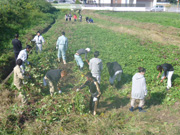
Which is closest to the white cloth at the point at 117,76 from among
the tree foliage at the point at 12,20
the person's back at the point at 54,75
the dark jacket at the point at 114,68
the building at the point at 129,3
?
the dark jacket at the point at 114,68

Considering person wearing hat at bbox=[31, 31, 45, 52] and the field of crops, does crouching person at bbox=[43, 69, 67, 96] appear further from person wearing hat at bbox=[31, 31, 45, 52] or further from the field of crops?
person wearing hat at bbox=[31, 31, 45, 52]

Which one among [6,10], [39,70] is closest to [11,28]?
[6,10]

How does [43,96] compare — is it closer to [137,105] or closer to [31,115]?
[31,115]

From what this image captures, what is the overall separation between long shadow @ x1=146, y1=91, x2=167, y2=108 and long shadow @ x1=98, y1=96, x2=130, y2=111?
31.8 inches

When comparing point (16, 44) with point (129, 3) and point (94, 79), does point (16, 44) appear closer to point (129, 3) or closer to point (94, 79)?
point (94, 79)

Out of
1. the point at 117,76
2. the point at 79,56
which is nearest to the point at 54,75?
the point at 79,56

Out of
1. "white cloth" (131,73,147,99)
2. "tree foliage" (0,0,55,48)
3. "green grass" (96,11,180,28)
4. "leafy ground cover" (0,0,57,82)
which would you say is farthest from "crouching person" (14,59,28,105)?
"green grass" (96,11,180,28)

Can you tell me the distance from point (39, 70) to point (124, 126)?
4594 mm

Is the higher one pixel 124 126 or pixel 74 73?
pixel 74 73

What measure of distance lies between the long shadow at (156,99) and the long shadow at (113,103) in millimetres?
807

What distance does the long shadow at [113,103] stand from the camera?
20.7 feet

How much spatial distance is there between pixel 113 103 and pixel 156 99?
1712 millimetres

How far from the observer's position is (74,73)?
27.9ft

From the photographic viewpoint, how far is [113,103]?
21.3ft
